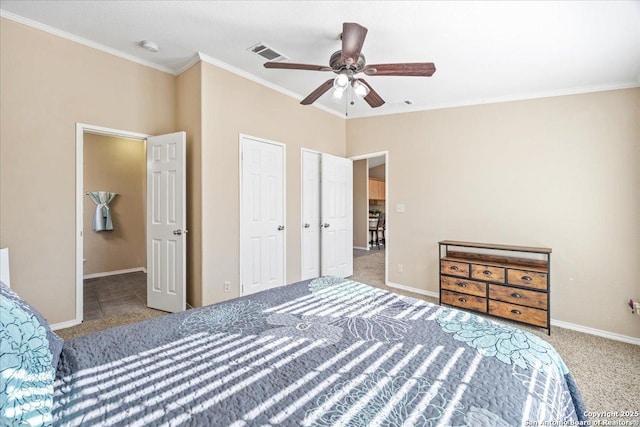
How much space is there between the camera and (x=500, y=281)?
3.16 meters

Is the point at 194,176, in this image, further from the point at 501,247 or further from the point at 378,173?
the point at 378,173

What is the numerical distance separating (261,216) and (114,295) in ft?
7.70

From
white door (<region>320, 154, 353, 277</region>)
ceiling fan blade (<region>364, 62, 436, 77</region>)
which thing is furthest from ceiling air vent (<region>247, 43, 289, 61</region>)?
white door (<region>320, 154, 353, 277</region>)

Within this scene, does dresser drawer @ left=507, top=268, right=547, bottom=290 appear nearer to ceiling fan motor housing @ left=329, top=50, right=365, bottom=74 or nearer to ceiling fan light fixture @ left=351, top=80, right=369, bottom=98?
ceiling fan light fixture @ left=351, top=80, right=369, bottom=98

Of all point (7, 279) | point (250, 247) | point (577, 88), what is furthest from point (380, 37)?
point (7, 279)

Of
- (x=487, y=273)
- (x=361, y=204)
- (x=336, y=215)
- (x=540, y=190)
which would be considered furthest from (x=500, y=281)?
(x=361, y=204)

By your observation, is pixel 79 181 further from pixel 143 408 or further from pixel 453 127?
pixel 453 127

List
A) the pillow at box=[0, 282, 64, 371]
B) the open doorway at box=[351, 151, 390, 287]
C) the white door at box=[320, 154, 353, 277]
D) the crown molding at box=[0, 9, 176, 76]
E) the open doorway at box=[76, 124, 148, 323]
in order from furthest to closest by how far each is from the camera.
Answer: the open doorway at box=[351, 151, 390, 287], the open doorway at box=[76, 124, 148, 323], the white door at box=[320, 154, 353, 277], the crown molding at box=[0, 9, 176, 76], the pillow at box=[0, 282, 64, 371]

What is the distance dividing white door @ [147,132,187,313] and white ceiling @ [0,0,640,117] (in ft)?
3.32

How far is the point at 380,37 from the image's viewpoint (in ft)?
8.38

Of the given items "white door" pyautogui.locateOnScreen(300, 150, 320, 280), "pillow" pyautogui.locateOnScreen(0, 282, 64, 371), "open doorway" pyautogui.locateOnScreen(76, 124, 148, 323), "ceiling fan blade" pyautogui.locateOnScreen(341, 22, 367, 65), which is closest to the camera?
"pillow" pyautogui.locateOnScreen(0, 282, 64, 371)

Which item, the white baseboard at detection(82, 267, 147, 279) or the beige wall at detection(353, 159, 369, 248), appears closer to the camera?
the white baseboard at detection(82, 267, 147, 279)

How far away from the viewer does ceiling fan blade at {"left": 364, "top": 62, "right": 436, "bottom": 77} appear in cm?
221

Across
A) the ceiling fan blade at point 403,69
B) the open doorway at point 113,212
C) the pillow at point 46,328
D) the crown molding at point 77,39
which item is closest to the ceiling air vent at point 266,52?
the ceiling fan blade at point 403,69
